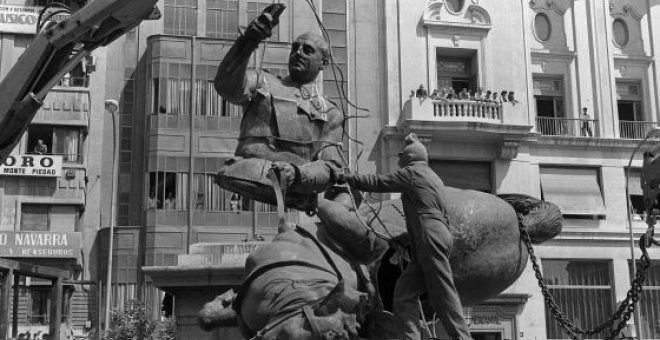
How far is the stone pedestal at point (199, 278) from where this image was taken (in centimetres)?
688

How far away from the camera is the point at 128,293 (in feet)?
114

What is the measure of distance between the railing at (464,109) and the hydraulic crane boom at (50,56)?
25.4 m

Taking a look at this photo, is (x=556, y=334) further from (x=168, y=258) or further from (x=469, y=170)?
(x=168, y=258)

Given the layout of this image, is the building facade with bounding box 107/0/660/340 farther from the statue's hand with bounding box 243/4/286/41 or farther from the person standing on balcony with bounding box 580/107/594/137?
the statue's hand with bounding box 243/4/286/41

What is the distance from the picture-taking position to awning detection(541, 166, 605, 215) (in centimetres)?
3678

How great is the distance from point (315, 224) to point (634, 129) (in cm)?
3511

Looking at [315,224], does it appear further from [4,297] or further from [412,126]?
[412,126]

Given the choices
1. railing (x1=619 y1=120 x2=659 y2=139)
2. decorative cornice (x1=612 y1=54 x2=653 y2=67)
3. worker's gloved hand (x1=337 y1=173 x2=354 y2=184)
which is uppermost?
decorative cornice (x1=612 y1=54 x2=653 y2=67)

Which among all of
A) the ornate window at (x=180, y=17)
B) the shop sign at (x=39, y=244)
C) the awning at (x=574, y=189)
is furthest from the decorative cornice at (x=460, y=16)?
the shop sign at (x=39, y=244)

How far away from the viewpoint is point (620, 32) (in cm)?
3975

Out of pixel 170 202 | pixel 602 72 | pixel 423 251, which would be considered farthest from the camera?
pixel 602 72

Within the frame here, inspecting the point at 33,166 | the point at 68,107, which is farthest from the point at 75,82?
the point at 33,166

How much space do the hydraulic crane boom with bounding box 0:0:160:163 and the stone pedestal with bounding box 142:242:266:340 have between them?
3.62 meters

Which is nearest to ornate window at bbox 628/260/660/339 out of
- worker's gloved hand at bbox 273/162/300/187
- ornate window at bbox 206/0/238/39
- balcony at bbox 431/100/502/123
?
balcony at bbox 431/100/502/123
